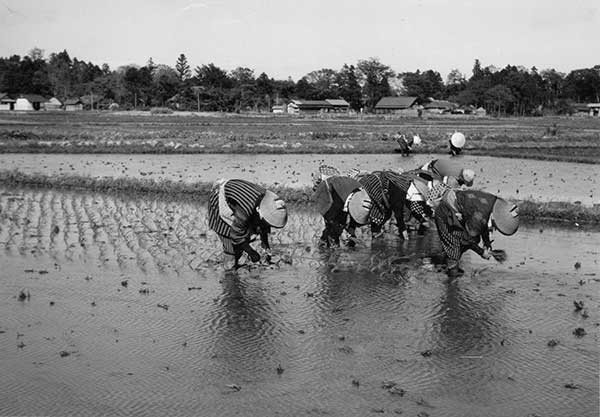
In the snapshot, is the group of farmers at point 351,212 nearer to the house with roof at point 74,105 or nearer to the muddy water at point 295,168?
the muddy water at point 295,168

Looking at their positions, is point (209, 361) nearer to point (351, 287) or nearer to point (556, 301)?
point (351, 287)

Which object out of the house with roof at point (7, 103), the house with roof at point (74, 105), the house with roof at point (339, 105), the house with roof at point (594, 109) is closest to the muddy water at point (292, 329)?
the house with roof at point (339, 105)

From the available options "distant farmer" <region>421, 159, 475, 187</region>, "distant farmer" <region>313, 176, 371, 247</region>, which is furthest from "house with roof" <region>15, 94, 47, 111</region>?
"distant farmer" <region>313, 176, 371, 247</region>

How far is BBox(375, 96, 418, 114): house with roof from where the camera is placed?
8475 centimetres

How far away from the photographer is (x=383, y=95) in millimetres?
94188

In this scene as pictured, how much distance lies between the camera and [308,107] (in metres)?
83.6

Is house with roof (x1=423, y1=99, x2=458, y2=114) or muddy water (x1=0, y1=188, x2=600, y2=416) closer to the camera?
muddy water (x1=0, y1=188, x2=600, y2=416)

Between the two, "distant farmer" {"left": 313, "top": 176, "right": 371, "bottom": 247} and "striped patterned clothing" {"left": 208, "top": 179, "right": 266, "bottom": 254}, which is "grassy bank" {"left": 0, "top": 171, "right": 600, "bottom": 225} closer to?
"distant farmer" {"left": 313, "top": 176, "right": 371, "bottom": 247}

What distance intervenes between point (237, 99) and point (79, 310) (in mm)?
73951

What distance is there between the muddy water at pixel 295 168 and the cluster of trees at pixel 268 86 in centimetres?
5420

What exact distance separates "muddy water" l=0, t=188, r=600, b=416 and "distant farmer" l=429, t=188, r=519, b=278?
0.47 m

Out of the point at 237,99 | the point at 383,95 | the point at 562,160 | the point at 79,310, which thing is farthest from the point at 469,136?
the point at 383,95

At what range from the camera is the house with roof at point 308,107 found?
83500mm

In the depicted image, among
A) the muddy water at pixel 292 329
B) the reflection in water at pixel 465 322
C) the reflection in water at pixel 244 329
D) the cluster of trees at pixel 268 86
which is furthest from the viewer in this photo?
the cluster of trees at pixel 268 86
